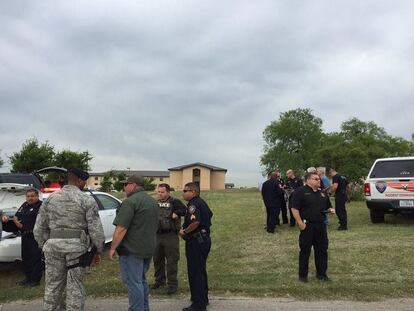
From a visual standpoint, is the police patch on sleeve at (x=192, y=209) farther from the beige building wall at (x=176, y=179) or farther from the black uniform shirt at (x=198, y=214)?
the beige building wall at (x=176, y=179)

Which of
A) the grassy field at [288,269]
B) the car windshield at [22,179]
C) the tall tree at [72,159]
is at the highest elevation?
the tall tree at [72,159]

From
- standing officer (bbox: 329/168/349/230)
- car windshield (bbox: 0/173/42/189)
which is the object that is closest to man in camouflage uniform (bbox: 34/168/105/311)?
car windshield (bbox: 0/173/42/189)

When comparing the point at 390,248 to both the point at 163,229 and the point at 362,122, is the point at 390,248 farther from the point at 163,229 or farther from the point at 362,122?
the point at 362,122

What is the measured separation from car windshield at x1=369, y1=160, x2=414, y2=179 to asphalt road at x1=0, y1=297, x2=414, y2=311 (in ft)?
23.3

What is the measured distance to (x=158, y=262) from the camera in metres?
7.51

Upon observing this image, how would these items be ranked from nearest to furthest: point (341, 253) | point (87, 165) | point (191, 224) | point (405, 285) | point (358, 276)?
1. point (191, 224)
2. point (405, 285)
3. point (358, 276)
4. point (341, 253)
5. point (87, 165)

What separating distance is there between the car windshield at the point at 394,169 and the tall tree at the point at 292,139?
66.2 meters

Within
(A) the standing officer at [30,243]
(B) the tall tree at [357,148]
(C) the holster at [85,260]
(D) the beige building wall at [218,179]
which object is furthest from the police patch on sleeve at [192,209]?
(D) the beige building wall at [218,179]

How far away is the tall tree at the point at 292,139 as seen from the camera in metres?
80.5

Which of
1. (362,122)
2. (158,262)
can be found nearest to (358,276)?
(158,262)

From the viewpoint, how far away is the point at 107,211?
10.8m

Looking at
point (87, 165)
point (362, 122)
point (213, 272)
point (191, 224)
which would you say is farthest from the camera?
point (362, 122)

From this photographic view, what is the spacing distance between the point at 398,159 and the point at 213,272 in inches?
293

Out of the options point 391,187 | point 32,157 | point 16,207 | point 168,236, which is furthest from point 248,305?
point 32,157
